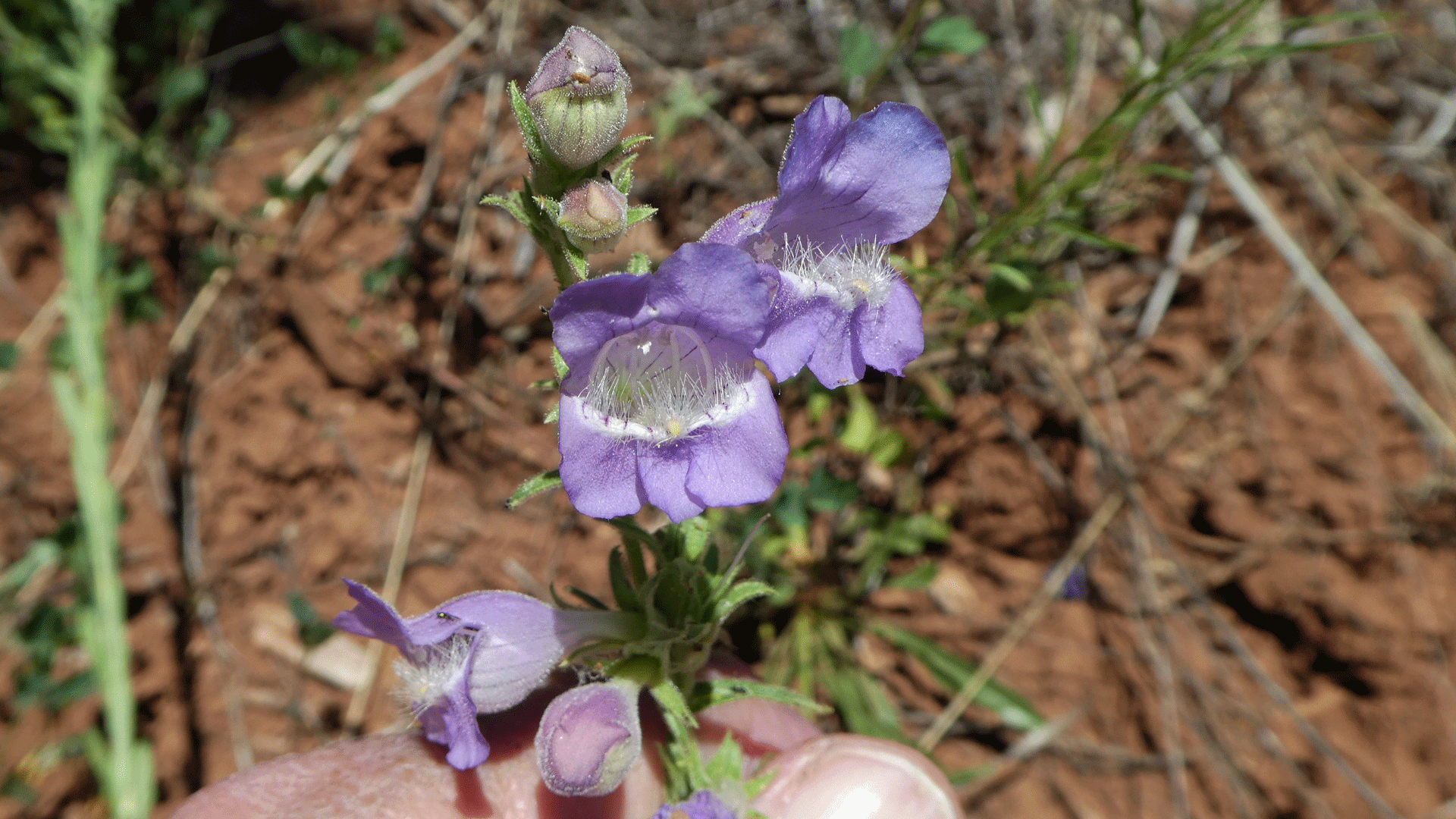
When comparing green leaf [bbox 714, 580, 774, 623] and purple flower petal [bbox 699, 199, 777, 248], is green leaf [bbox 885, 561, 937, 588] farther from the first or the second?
purple flower petal [bbox 699, 199, 777, 248]

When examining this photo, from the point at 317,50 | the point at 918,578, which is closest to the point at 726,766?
the point at 918,578

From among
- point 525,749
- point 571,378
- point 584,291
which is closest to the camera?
point 584,291

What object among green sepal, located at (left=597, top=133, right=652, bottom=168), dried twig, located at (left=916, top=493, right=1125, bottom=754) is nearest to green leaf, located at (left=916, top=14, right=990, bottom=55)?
green sepal, located at (left=597, top=133, right=652, bottom=168)

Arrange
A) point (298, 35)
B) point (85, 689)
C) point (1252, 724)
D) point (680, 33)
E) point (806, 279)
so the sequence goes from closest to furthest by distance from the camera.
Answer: point (806, 279)
point (85, 689)
point (1252, 724)
point (298, 35)
point (680, 33)

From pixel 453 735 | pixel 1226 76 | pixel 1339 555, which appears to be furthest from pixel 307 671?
pixel 1226 76

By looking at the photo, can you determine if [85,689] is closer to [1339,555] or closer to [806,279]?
[806,279]

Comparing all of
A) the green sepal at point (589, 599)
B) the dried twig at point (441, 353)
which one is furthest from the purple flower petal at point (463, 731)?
the dried twig at point (441, 353)

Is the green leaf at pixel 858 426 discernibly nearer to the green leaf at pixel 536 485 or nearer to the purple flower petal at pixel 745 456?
the purple flower petal at pixel 745 456
